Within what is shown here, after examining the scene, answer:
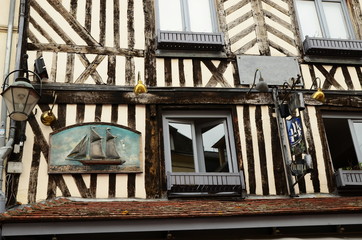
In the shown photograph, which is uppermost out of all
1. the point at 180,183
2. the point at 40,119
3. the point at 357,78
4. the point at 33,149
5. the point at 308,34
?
the point at 308,34

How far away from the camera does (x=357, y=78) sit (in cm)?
885

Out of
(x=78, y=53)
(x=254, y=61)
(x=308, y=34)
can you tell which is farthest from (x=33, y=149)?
(x=308, y=34)

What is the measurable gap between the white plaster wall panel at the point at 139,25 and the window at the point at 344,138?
3.57 meters

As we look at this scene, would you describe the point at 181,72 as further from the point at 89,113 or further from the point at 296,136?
the point at 296,136

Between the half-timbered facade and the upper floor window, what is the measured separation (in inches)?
4.8

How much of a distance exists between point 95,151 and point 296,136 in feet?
10.4

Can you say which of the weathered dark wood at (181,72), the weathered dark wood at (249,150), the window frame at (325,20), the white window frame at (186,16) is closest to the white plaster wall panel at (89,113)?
the weathered dark wood at (181,72)

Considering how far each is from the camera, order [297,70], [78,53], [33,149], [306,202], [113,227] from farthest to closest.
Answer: [297,70], [78,53], [33,149], [306,202], [113,227]

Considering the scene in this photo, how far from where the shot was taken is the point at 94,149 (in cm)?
738

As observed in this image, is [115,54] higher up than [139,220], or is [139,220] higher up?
[115,54]

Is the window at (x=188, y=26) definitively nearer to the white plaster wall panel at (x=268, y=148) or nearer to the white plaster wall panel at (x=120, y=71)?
the white plaster wall panel at (x=120, y=71)

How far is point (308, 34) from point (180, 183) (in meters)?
4.14

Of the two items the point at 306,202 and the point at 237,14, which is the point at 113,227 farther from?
the point at 237,14

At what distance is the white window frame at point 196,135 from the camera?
7.77 metres
